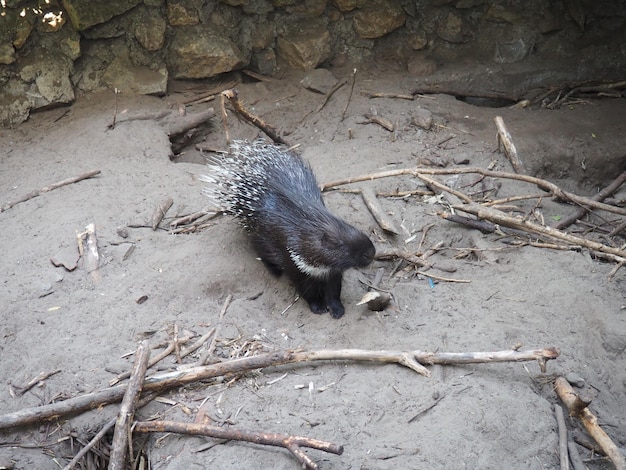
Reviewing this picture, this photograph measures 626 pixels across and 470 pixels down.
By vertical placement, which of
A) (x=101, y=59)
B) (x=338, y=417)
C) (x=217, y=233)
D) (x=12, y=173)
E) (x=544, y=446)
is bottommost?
(x=544, y=446)

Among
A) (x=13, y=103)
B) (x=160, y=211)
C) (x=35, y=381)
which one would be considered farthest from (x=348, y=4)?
(x=35, y=381)

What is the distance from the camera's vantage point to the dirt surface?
3.52m

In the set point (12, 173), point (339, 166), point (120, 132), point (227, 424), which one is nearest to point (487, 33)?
point (339, 166)

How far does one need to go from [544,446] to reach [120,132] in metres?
4.82

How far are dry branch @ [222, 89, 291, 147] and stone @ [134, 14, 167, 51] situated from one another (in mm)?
1602

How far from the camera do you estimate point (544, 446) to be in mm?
3385

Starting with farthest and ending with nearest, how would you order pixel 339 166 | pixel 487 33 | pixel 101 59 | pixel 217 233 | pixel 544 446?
pixel 487 33
pixel 101 59
pixel 339 166
pixel 217 233
pixel 544 446

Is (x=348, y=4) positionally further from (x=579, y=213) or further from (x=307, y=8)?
(x=579, y=213)

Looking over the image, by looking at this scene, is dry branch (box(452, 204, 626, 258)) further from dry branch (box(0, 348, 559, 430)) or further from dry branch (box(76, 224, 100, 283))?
dry branch (box(76, 224, 100, 283))

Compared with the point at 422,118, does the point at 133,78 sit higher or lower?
higher

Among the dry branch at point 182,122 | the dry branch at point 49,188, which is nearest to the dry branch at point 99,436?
the dry branch at point 49,188

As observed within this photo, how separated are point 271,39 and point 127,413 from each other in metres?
5.18

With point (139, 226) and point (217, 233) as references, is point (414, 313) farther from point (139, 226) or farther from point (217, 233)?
point (139, 226)

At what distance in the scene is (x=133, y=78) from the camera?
721cm
